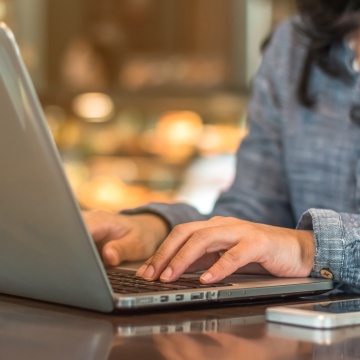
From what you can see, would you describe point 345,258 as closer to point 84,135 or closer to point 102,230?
point 102,230

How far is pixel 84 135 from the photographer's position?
3.38 m

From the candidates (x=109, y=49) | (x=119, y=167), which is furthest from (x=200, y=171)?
(x=109, y=49)

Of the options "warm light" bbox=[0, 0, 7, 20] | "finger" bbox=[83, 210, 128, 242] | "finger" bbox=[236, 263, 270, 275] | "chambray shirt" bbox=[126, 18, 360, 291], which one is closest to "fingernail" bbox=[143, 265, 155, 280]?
"finger" bbox=[236, 263, 270, 275]

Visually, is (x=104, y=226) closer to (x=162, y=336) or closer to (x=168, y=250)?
(x=168, y=250)

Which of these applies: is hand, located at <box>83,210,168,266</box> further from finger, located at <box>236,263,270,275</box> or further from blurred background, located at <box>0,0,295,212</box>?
blurred background, located at <box>0,0,295,212</box>

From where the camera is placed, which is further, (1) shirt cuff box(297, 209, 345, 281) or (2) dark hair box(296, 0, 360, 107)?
(2) dark hair box(296, 0, 360, 107)

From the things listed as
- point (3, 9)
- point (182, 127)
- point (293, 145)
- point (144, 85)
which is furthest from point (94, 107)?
point (293, 145)

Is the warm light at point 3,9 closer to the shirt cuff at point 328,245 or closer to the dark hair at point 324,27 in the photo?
the dark hair at point 324,27

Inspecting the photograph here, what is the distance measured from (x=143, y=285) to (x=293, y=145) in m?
0.64

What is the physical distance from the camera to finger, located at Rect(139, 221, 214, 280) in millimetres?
854

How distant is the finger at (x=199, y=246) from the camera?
0.83 m

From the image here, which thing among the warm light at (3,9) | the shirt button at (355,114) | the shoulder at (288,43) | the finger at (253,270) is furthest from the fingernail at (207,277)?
the warm light at (3,9)

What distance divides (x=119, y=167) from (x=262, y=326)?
268cm

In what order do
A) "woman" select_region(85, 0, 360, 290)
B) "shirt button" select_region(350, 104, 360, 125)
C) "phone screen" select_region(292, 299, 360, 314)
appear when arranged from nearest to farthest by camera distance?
1. "phone screen" select_region(292, 299, 360, 314)
2. "woman" select_region(85, 0, 360, 290)
3. "shirt button" select_region(350, 104, 360, 125)
